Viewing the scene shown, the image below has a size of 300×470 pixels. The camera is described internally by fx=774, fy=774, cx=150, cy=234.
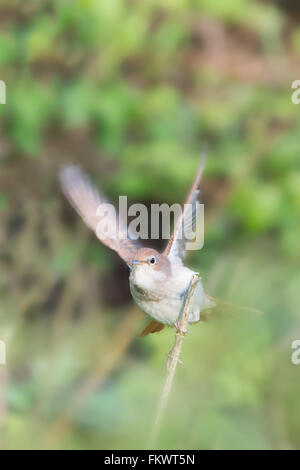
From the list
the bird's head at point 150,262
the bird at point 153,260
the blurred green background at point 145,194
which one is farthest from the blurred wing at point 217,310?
the blurred green background at point 145,194

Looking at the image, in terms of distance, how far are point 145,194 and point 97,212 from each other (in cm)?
278

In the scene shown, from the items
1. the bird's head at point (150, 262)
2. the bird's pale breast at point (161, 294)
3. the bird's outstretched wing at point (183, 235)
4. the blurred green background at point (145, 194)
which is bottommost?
the bird's pale breast at point (161, 294)

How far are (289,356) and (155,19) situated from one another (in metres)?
2.51

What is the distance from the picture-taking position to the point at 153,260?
1855 millimetres

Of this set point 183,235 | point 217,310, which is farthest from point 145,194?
point 217,310

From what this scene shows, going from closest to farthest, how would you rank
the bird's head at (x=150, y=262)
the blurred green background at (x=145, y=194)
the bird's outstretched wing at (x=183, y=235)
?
the bird's head at (x=150, y=262) < the bird's outstretched wing at (x=183, y=235) < the blurred green background at (x=145, y=194)

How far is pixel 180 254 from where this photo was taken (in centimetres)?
204

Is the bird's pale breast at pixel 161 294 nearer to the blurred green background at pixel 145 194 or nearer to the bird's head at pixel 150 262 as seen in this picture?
the bird's head at pixel 150 262

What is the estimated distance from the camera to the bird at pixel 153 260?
1.86m

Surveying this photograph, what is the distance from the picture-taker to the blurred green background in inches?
118

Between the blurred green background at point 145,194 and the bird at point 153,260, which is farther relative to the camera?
the blurred green background at point 145,194

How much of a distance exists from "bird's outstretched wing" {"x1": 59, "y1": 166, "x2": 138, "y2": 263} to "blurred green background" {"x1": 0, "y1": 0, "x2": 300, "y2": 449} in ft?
2.49

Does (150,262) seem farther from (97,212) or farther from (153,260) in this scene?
(97,212)
